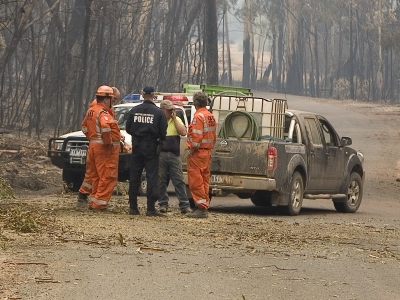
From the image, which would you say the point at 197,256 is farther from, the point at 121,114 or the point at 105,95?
the point at 121,114

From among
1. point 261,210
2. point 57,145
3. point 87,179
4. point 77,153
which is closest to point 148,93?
point 87,179

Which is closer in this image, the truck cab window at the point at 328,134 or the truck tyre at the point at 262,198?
the truck tyre at the point at 262,198

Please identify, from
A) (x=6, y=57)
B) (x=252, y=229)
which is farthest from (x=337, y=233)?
(x=6, y=57)

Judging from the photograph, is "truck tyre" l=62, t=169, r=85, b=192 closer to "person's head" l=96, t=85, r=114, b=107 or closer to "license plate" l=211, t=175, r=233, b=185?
"license plate" l=211, t=175, r=233, b=185

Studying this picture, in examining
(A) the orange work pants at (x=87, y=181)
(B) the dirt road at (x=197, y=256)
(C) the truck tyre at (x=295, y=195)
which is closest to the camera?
(B) the dirt road at (x=197, y=256)

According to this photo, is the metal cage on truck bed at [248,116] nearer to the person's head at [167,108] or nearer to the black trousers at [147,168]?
the person's head at [167,108]

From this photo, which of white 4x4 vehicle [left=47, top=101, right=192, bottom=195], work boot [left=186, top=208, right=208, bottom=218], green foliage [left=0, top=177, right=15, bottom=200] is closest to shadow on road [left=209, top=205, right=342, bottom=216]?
white 4x4 vehicle [left=47, top=101, right=192, bottom=195]

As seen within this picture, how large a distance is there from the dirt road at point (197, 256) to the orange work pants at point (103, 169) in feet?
1.11

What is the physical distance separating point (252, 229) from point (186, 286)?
15.9 feet

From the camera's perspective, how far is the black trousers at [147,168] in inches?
560

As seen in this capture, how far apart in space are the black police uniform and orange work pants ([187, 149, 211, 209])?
56 centimetres

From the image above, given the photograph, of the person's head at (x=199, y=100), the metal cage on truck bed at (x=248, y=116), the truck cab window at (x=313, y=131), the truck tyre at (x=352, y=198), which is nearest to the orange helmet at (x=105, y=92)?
the person's head at (x=199, y=100)

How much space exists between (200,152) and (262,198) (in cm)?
276

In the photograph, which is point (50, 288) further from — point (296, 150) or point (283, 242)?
point (296, 150)
